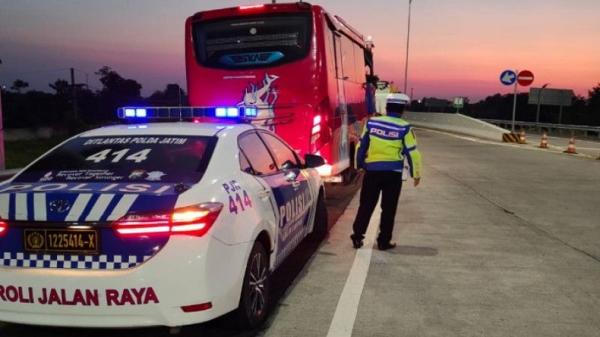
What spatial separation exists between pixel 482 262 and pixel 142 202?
4.13 m

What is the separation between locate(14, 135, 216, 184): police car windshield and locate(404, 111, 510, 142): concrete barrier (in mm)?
27204

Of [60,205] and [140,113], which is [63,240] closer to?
[60,205]

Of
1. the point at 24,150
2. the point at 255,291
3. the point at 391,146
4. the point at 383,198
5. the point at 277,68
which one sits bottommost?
the point at 24,150

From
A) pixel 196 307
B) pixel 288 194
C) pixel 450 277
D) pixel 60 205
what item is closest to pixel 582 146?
pixel 450 277

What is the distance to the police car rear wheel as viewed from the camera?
12.7 ft

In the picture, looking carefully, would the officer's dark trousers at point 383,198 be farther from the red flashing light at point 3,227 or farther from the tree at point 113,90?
the tree at point 113,90

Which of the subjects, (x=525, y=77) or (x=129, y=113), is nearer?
(x=129, y=113)

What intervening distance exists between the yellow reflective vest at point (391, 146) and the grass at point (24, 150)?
43.2 feet

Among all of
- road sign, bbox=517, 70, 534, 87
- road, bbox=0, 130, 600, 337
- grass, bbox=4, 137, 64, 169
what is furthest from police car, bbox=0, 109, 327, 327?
road sign, bbox=517, 70, 534, 87

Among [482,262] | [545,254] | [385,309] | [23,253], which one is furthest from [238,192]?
[545,254]

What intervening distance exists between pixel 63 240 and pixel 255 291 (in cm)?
143

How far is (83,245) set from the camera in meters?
3.25

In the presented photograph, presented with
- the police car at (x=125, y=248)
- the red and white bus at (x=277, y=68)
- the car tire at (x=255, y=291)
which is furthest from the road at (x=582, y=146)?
the police car at (x=125, y=248)

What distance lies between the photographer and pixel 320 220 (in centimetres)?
686
